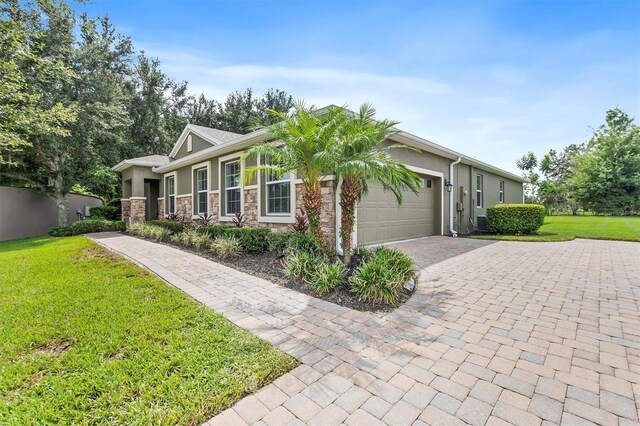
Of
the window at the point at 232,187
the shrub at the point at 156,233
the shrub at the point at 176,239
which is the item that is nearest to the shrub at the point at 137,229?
the shrub at the point at 156,233

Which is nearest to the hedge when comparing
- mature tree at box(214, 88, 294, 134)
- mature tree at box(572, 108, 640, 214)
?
mature tree at box(214, 88, 294, 134)

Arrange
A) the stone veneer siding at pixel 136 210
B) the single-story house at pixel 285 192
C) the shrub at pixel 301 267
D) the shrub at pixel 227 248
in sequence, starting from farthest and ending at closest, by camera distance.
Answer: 1. the stone veneer siding at pixel 136 210
2. the single-story house at pixel 285 192
3. the shrub at pixel 227 248
4. the shrub at pixel 301 267

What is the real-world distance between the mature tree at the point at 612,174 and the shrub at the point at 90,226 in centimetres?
3021

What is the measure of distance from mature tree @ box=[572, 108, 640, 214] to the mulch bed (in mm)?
24427

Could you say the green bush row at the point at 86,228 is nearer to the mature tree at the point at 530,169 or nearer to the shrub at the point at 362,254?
the shrub at the point at 362,254

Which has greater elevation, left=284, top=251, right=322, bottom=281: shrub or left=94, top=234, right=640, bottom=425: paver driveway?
left=284, top=251, right=322, bottom=281: shrub

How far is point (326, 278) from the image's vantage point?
15.3ft

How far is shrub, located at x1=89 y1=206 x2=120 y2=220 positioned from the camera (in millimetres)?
16398

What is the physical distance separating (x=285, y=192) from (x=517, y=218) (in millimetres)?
9238

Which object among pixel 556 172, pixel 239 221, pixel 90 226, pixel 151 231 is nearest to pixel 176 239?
pixel 151 231

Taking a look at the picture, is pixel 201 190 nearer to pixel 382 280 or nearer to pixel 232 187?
pixel 232 187

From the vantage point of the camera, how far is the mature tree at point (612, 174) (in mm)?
19859

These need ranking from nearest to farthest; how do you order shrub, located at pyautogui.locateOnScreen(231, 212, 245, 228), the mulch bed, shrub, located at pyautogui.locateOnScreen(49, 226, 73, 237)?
the mulch bed, shrub, located at pyautogui.locateOnScreen(231, 212, 245, 228), shrub, located at pyautogui.locateOnScreen(49, 226, 73, 237)

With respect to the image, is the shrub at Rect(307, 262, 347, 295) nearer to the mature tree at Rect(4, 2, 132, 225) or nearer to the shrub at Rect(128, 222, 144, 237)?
the shrub at Rect(128, 222, 144, 237)
